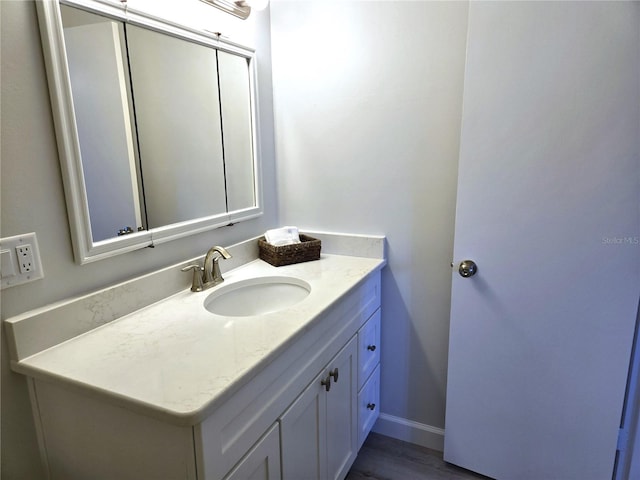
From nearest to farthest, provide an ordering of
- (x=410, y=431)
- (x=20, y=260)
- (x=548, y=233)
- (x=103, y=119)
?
(x=20, y=260) < (x=103, y=119) < (x=548, y=233) < (x=410, y=431)

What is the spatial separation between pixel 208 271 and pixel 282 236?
418 millimetres

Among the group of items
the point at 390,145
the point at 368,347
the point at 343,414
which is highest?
the point at 390,145

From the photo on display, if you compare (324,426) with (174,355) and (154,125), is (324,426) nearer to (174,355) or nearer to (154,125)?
(174,355)

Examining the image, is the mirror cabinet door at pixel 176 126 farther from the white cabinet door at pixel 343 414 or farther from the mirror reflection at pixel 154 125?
the white cabinet door at pixel 343 414

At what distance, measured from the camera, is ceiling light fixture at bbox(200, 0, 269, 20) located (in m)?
1.52

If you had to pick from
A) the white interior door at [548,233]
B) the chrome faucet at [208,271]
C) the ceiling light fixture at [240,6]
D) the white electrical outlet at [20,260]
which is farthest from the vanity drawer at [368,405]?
the ceiling light fixture at [240,6]

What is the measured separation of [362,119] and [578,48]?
79cm

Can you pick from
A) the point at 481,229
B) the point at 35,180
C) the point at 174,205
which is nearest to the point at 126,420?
the point at 35,180

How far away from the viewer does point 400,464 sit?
5.96 feet

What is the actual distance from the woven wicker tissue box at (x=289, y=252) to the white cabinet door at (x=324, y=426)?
433mm

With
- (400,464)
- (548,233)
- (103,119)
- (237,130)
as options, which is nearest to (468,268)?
(548,233)

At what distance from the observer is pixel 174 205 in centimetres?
145

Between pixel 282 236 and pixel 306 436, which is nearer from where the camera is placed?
pixel 306 436

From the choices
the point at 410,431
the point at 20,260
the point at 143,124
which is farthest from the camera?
the point at 410,431
